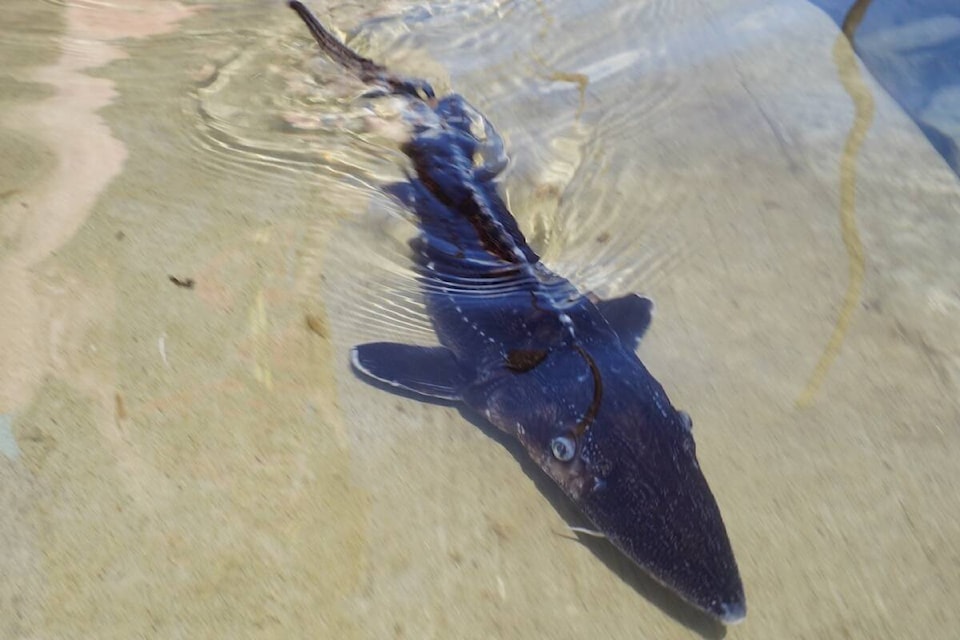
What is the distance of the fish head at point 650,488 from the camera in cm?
219

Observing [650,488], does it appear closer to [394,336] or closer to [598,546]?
[598,546]

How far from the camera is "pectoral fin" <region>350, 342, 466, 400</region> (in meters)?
2.79

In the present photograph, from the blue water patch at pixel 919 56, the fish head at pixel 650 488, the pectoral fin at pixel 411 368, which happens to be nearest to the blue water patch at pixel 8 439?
the pectoral fin at pixel 411 368

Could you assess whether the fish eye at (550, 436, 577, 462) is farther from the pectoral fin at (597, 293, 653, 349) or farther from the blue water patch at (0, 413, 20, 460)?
the blue water patch at (0, 413, 20, 460)

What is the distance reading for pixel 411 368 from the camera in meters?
2.84

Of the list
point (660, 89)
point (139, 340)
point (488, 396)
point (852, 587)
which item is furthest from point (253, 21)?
point (852, 587)

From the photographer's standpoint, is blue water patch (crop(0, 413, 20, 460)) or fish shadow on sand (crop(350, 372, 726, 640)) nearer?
fish shadow on sand (crop(350, 372, 726, 640))

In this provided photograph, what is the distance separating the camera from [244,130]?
4016mm

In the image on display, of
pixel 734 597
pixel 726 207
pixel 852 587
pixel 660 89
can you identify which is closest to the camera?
pixel 734 597

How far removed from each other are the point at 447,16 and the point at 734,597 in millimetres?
4576

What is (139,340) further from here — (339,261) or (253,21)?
(253,21)

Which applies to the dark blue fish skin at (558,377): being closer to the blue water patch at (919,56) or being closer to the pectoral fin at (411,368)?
the pectoral fin at (411,368)

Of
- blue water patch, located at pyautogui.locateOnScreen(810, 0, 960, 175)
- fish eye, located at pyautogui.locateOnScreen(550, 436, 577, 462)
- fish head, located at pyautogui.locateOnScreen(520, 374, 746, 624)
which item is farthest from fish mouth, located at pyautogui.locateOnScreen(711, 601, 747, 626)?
blue water patch, located at pyautogui.locateOnScreen(810, 0, 960, 175)

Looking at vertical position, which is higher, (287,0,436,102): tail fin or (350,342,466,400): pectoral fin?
(287,0,436,102): tail fin
